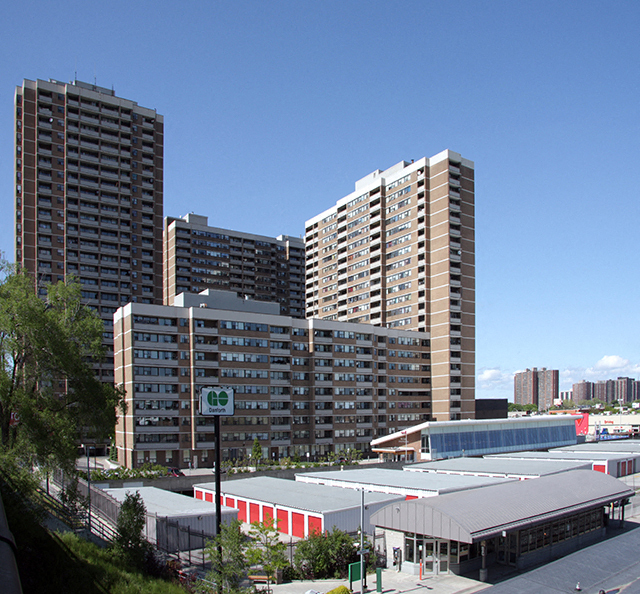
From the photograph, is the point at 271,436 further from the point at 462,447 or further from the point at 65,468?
the point at 65,468

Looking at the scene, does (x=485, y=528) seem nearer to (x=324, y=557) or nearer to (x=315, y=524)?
(x=324, y=557)

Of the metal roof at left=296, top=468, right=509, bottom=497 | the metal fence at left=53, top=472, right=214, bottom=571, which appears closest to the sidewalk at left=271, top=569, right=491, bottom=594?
the metal fence at left=53, top=472, right=214, bottom=571

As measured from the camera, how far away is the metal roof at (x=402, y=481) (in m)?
52.2

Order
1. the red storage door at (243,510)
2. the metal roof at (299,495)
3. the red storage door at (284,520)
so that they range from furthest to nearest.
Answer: the red storage door at (243,510) → the red storage door at (284,520) → the metal roof at (299,495)

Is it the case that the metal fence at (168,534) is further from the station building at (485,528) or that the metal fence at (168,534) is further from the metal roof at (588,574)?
the metal roof at (588,574)

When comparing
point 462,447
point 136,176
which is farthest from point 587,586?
point 136,176

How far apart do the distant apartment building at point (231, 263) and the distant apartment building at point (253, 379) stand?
231ft

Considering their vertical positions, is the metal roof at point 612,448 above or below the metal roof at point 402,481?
below

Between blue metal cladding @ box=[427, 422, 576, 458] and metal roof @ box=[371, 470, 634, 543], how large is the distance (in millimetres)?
48182

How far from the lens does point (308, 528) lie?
4403 centimetres

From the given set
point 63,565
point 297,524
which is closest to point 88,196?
point 297,524

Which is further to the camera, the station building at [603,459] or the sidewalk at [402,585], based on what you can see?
the station building at [603,459]

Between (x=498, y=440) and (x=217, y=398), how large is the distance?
88050mm

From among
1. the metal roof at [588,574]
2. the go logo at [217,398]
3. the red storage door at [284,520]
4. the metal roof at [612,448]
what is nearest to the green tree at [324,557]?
the red storage door at [284,520]
